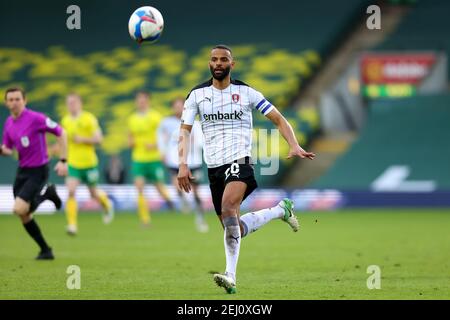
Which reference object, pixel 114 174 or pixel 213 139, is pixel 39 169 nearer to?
pixel 213 139

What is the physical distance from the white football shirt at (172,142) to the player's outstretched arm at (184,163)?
32.0 ft

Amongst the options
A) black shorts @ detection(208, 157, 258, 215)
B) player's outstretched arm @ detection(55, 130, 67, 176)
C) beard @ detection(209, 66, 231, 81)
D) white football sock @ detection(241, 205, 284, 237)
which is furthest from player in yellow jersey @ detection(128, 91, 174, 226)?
beard @ detection(209, 66, 231, 81)

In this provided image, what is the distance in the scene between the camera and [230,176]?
1035 cm

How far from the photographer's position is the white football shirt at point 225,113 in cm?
1040

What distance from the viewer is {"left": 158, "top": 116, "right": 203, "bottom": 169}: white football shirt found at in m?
20.4

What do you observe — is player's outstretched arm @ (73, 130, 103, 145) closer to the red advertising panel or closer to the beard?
the beard

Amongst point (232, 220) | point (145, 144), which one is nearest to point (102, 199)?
point (145, 144)

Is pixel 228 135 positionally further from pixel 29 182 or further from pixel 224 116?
pixel 29 182

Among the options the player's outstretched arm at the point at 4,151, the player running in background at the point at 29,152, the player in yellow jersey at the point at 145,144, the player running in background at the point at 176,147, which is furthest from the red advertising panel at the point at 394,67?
the player's outstretched arm at the point at 4,151

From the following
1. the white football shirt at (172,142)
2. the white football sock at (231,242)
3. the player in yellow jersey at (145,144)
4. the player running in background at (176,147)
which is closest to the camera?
the white football sock at (231,242)

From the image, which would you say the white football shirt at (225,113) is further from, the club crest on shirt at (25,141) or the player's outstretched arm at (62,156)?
the club crest on shirt at (25,141)

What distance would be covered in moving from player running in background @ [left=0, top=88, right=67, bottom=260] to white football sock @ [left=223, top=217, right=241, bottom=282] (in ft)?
13.8

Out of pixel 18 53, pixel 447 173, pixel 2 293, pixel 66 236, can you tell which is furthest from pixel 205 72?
pixel 2 293
